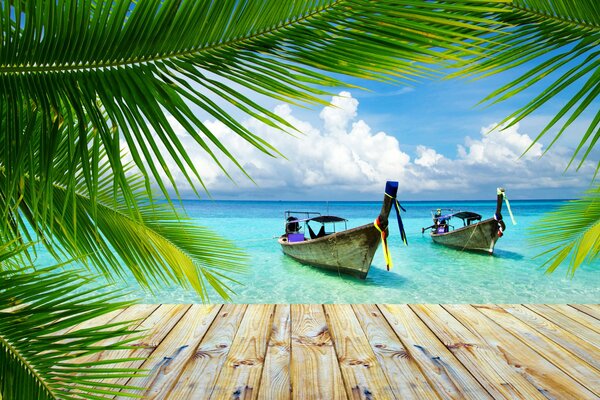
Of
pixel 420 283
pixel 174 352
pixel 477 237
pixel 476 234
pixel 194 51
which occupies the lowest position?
pixel 420 283

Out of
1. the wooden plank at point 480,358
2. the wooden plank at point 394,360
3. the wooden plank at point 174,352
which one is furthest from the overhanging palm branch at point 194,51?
the wooden plank at point 480,358

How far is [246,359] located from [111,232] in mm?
981

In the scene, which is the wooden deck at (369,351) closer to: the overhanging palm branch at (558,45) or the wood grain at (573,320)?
the wood grain at (573,320)

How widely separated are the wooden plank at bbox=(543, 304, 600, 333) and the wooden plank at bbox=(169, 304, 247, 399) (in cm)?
178

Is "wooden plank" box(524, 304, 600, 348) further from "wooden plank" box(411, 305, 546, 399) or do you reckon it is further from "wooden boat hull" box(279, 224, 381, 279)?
"wooden boat hull" box(279, 224, 381, 279)

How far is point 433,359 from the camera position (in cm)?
168

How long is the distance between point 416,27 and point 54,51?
0.33 meters

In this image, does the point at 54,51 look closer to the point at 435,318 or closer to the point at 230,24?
the point at 230,24

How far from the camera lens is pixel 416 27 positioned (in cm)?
32

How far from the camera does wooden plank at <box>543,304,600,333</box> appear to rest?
212cm

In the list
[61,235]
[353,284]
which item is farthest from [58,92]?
[353,284]

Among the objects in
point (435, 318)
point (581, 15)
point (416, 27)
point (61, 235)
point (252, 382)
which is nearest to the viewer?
point (416, 27)

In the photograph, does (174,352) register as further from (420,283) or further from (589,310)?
(420,283)

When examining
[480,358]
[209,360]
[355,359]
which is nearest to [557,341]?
[480,358]
